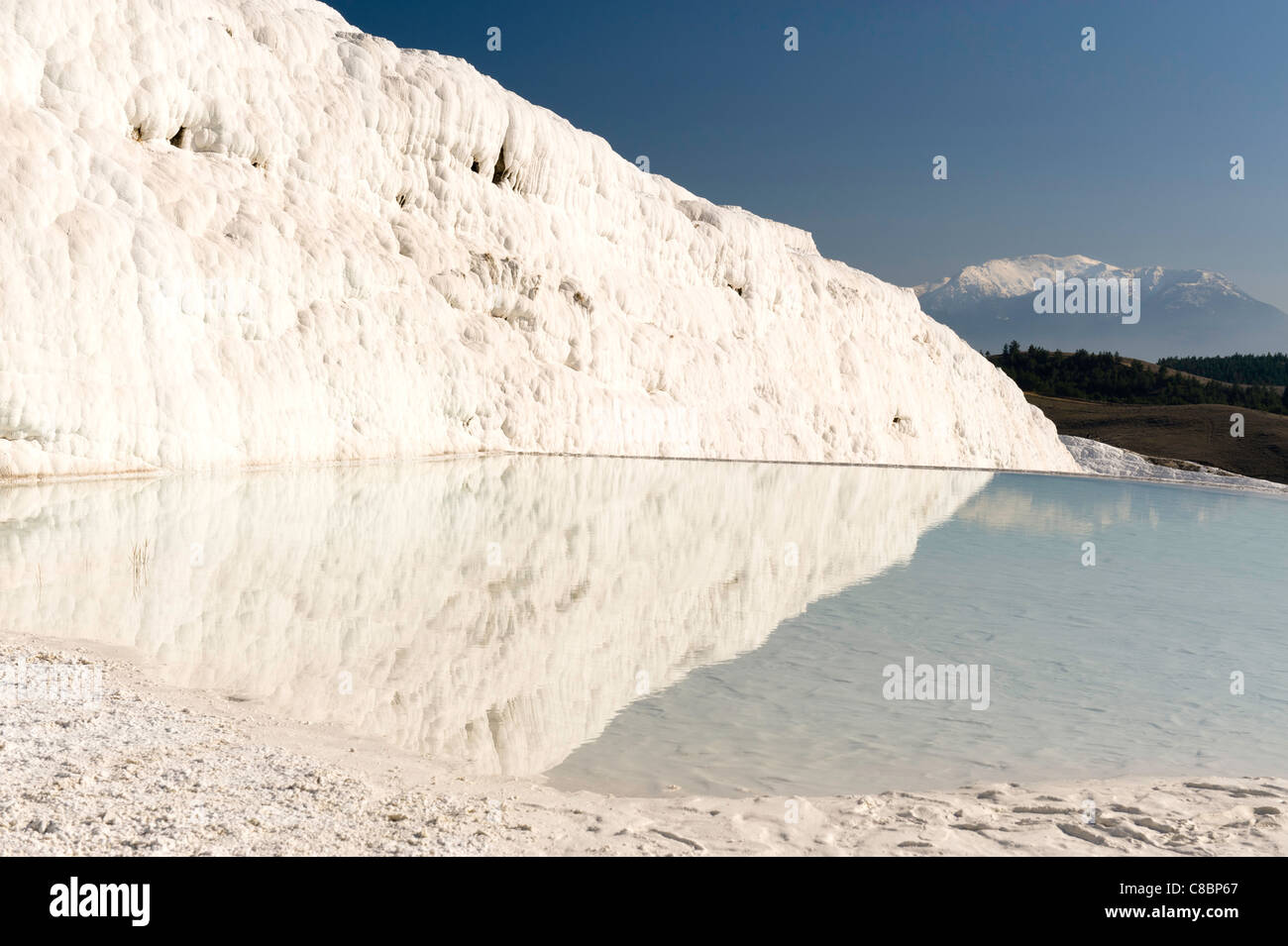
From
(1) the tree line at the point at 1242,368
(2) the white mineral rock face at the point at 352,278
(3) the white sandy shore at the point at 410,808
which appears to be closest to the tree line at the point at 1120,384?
(1) the tree line at the point at 1242,368

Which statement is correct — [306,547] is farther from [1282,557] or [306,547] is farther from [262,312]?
[1282,557]

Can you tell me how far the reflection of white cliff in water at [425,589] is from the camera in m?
6.51

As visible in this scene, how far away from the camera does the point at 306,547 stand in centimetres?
1109

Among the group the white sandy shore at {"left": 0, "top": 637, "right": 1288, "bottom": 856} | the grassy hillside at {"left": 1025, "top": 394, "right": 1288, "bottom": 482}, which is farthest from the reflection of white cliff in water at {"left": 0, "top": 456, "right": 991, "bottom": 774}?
the grassy hillside at {"left": 1025, "top": 394, "right": 1288, "bottom": 482}

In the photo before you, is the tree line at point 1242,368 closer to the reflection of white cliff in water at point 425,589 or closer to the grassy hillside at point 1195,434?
the grassy hillside at point 1195,434

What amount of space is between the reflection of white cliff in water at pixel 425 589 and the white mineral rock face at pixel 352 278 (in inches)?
127

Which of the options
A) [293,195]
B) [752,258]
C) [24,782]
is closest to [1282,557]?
[24,782]

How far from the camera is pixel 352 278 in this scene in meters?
25.3

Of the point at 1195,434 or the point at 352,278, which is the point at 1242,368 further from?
the point at 352,278

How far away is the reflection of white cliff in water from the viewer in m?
6.51

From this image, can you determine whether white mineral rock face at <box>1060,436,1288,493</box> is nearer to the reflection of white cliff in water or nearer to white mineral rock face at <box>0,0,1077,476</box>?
white mineral rock face at <box>0,0,1077,476</box>

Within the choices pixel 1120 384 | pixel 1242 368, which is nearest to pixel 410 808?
pixel 1120 384

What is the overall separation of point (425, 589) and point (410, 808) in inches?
201

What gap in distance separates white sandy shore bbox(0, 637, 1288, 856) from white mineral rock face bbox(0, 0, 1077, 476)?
1318 cm
